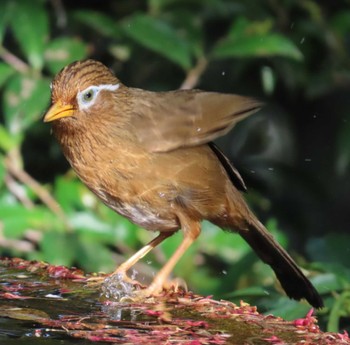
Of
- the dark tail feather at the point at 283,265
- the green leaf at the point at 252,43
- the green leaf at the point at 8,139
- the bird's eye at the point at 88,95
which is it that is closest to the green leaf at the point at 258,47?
the green leaf at the point at 252,43

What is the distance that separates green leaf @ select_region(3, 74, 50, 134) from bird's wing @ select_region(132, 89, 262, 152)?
65.3 inches

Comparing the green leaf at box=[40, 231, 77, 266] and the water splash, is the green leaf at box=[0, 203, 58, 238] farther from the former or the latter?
the water splash

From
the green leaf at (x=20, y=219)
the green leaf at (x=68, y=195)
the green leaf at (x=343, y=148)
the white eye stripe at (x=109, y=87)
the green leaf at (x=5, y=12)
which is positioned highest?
the green leaf at (x=5, y=12)

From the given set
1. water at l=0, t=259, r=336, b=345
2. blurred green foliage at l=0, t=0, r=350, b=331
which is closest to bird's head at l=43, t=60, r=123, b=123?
water at l=0, t=259, r=336, b=345

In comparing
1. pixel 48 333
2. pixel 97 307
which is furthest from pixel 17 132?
pixel 48 333

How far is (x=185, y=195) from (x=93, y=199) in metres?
2.32

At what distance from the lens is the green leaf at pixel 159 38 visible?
263 inches

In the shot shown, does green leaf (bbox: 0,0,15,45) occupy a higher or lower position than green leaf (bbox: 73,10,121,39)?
lower

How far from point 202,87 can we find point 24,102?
1.41 metres

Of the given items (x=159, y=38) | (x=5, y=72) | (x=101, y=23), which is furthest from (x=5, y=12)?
(x=159, y=38)

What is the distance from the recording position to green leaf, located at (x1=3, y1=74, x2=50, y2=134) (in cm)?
650

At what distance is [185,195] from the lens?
15.3ft

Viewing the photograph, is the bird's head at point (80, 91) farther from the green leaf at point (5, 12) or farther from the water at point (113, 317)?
the green leaf at point (5, 12)

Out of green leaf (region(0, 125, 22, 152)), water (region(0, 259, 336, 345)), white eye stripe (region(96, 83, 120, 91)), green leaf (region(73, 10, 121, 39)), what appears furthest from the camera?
green leaf (region(73, 10, 121, 39))
